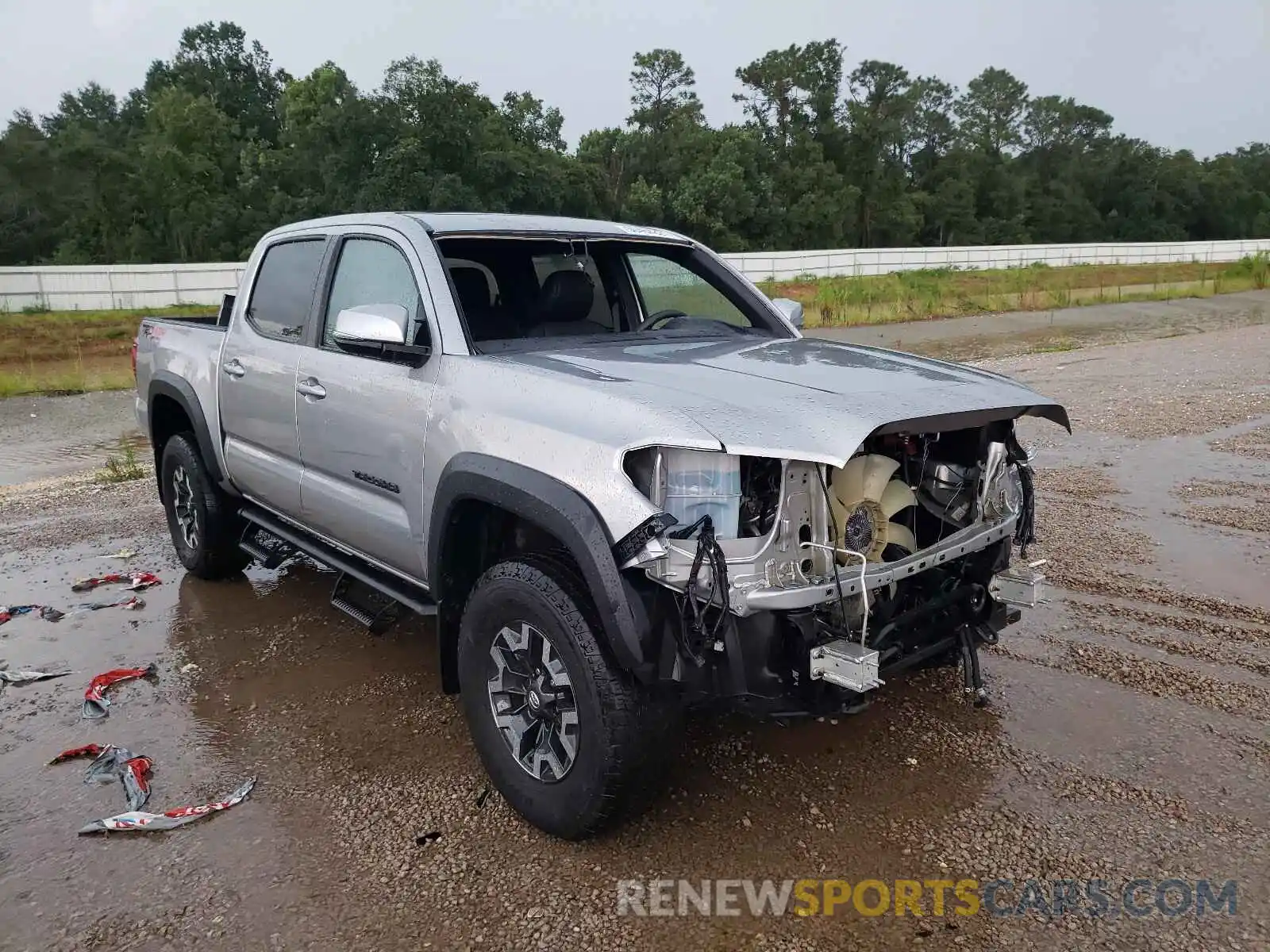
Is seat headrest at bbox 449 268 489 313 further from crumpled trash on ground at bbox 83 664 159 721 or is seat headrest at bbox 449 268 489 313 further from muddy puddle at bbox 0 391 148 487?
muddy puddle at bbox 0 391 148 487

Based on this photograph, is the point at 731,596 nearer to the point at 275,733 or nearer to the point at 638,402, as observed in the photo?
the point at 638,402

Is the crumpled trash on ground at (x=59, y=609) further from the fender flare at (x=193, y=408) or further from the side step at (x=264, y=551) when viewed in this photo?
the fender flare at (x=193, y=408)

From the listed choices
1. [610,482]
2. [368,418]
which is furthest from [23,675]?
[610,482]

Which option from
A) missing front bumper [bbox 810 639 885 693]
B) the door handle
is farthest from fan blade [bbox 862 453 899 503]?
the door handle

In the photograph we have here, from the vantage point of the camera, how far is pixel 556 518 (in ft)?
9.20

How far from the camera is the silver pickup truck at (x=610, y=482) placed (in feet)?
8.71

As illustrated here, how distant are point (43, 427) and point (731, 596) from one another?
14431 mm

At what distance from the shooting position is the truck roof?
3934 mm


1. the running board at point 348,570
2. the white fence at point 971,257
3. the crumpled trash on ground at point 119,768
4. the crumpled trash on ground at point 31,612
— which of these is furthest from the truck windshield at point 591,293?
the white fence at point 971,257

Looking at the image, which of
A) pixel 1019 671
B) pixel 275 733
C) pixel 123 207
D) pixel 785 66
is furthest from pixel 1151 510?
pixel 785 66

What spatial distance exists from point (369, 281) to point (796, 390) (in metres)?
2.01

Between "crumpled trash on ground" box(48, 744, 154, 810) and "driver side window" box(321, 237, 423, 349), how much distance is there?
178cm

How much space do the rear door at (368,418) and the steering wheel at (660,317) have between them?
1173mm

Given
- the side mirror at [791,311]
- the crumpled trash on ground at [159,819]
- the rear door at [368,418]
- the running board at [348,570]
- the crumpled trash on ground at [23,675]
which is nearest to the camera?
the crumpled trash on ground at [159,819]
